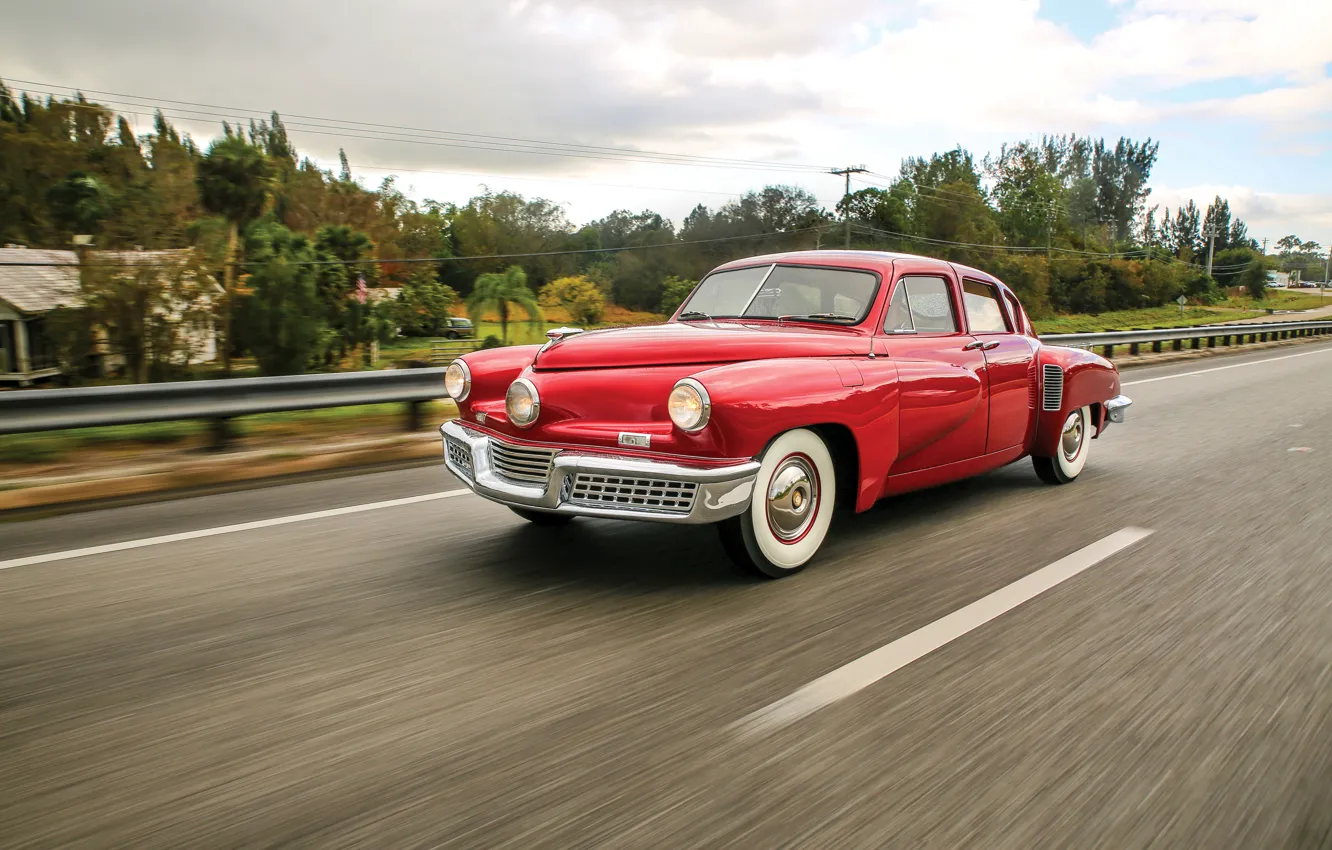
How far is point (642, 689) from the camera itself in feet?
9.64

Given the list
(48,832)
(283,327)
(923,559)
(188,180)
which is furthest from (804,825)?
(283,327)

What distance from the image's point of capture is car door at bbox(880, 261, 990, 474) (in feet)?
15.2

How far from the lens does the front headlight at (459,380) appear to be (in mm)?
4842

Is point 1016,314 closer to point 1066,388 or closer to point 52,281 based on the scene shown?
point 1066,388

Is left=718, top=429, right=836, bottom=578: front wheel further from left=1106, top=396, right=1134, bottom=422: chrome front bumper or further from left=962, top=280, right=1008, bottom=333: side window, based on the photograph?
left=1106, top=396, right=1134, bottom=422: chrome front bumper

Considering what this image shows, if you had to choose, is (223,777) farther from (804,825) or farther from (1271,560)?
(1271,560)

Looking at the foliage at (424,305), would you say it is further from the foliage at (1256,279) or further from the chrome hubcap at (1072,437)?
the foliage at (1256,279)

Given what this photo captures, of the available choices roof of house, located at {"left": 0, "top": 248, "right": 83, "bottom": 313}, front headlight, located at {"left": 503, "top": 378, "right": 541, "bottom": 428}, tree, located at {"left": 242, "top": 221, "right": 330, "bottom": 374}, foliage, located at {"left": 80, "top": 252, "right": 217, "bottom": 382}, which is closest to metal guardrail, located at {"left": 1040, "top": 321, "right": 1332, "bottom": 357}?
front headlight, located at {"left": 503, "top": 378, "right": 541, "bottom": 428}

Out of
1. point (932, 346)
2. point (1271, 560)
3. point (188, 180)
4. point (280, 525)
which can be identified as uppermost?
point (188, 180)

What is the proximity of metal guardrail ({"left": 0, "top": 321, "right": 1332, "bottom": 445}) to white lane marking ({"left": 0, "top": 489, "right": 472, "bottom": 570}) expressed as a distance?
6.31ft

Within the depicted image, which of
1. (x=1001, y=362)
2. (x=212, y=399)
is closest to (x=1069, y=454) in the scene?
(x=1001, y=362)

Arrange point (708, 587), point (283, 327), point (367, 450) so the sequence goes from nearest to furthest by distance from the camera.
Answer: point (708, 587)
point (367, 450)
point (283, 327)

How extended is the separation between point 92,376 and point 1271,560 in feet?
55.9

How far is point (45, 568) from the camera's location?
4.21 metres
